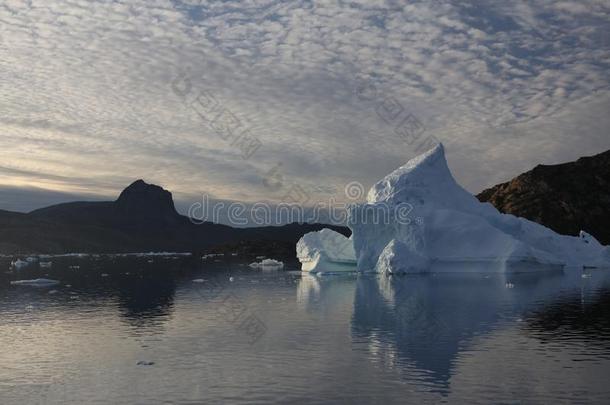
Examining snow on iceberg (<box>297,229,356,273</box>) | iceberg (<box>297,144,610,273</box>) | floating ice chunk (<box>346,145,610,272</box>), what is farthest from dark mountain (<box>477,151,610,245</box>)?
snow on iceberg (<box>297,229,356,273</box>)

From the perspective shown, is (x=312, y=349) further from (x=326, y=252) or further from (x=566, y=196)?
(x=566, y=196)

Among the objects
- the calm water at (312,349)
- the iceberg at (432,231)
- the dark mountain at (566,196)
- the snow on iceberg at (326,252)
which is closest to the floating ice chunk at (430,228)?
the iceberg at (432,231)

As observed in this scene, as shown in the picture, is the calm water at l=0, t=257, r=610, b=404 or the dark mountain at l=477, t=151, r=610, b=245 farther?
the dark mountain at l=477, t=151, r=610, b=245

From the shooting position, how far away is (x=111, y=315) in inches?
1483

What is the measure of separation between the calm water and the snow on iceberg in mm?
28790

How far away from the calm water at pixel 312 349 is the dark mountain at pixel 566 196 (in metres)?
83.8

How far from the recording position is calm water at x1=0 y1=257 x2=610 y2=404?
1825cm

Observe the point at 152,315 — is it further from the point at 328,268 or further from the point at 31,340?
the point at 328,268

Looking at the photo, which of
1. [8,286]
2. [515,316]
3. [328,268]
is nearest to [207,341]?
[515,316]

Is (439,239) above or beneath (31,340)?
above

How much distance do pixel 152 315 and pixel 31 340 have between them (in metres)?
9.93

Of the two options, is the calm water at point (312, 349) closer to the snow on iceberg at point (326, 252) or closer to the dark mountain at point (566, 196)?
the snow on iceberg at point (326, 252)

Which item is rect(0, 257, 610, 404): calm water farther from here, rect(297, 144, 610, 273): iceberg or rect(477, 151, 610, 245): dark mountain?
rect(477, 151, 610, 245): dark mountain

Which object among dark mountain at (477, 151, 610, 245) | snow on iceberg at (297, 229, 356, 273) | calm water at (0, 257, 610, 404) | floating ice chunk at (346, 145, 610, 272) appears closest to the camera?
calm water at (0, 257, 610, 404)
